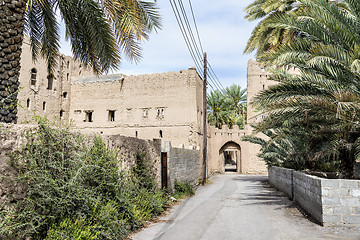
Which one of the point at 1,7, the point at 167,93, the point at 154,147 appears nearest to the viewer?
the point at 1,7

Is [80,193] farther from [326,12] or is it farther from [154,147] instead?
[326,12]

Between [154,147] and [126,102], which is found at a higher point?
[126,102]

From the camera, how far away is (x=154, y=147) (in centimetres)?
1155

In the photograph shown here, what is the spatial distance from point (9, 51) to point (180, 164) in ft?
32.7

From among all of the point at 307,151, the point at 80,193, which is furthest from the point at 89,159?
the point at 307,151

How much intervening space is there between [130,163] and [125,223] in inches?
86.7

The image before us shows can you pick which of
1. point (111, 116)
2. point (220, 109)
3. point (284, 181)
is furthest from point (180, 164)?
point (220, 109)

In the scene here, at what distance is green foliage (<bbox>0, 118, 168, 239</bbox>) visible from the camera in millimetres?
4965

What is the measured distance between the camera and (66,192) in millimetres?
5520

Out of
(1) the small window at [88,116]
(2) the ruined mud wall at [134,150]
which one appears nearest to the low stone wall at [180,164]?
(2) the ruined mud wall at [134,150]

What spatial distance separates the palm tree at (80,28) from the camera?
20.9 ft

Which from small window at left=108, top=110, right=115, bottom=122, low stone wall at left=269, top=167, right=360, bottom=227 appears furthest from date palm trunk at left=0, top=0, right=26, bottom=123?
small window at left=108, top=110, right=115, bottom=122

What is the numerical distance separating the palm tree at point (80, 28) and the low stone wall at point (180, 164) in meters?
4.84

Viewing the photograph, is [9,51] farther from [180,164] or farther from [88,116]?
[88,116]
